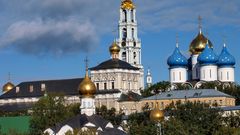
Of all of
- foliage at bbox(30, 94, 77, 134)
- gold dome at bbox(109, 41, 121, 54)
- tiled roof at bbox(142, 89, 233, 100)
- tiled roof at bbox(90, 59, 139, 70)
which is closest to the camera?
foliage at bbox(30, 94, 77, 134)

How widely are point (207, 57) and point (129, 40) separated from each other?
507 inches

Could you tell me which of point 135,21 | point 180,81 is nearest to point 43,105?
point 180,81

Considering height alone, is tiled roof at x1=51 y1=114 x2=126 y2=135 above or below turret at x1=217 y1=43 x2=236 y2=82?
below

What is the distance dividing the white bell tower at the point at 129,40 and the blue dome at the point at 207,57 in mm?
11131

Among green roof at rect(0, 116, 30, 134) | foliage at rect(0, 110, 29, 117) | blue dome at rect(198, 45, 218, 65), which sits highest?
blue dome at rect(198, 45, 218, 65)

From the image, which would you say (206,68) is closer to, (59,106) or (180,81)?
(180,81)

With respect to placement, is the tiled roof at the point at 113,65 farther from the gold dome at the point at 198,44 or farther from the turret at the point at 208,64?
the turret at the point at 208,64

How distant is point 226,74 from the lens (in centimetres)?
7044

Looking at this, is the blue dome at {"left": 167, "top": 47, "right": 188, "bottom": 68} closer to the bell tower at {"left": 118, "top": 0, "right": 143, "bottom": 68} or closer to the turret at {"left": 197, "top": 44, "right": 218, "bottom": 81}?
the turret at {"left": 197, "top": 44, "right": 218, "bottom": 81}

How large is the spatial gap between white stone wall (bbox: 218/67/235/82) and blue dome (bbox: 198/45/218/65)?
1233mm

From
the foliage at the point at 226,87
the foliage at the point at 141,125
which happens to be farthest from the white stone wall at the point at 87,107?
the foliage at the point at 226,87

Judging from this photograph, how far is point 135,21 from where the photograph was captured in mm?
81500

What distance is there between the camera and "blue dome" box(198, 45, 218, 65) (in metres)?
69.3

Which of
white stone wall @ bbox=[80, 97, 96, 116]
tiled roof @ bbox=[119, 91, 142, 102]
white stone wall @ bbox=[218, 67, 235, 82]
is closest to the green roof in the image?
white stone wall @ bbox=[80, 97, 96, 116]
